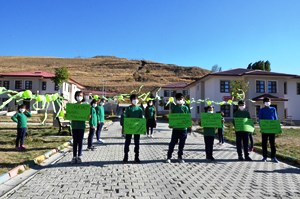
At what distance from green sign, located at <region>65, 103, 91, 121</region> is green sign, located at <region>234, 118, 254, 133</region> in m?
4.60

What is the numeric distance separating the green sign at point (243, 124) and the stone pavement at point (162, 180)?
0.98 meters

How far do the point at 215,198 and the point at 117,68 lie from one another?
136m

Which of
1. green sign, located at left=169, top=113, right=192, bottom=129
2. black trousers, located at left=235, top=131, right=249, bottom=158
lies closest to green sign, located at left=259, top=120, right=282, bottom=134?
black trousers, located at left=235, top=131, right=249, bottom=158

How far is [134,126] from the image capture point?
30.8 ft

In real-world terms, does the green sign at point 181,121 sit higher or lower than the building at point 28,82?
lower

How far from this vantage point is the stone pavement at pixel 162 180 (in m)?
5.80

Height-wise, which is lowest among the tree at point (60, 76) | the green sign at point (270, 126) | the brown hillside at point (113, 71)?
the green sign at point (270, 126)

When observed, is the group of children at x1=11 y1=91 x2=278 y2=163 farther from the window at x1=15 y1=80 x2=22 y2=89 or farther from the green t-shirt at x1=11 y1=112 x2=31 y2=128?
the window at x1=15 y1=80 x2=22 y2=89

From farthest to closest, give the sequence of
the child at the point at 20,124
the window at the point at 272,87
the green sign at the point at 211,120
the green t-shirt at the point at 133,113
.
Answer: the window at the point at 272,87 → the child at the point at 20,124 → the green sign at the point at 211,120 → the green t-shirt at the point at 133,113

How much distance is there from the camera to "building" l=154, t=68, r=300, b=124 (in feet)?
123

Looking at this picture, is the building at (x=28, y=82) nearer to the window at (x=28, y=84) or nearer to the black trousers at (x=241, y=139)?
the window at (x=28, y=84)

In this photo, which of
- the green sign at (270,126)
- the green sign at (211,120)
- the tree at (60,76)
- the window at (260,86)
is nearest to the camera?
the green sign at (270,126)

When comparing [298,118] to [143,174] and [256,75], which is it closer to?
[256,75]


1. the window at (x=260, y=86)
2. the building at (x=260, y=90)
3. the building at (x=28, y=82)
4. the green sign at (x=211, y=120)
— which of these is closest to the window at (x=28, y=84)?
the building at (x=28, y=82)
